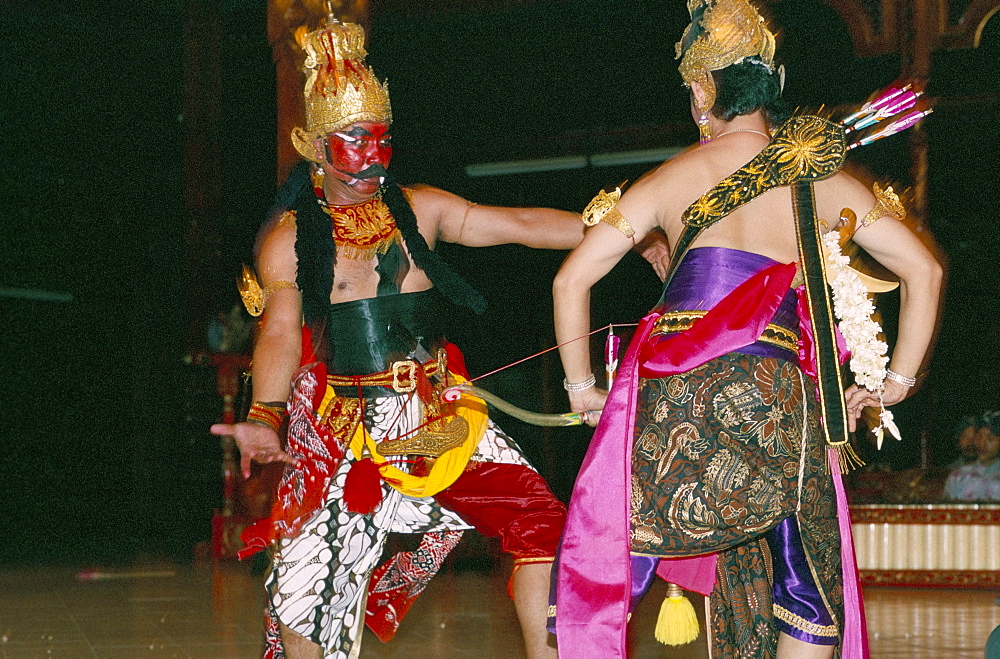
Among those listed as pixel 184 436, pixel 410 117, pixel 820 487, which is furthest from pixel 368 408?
pixel 184 436

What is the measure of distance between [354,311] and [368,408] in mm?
269

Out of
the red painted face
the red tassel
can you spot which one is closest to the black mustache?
the red painted face

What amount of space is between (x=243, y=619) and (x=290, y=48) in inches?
107

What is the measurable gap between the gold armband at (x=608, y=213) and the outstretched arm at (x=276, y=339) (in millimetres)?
1025

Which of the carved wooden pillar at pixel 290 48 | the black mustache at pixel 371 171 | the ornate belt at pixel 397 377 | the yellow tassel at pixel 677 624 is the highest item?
the carved wooden pillar at pixel 290 48

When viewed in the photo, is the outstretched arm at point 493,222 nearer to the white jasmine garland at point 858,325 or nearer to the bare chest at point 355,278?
the bare chest at point 355,278

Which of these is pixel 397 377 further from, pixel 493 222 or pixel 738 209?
pixel 738 209

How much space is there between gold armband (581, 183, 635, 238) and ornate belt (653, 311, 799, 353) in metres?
0.20

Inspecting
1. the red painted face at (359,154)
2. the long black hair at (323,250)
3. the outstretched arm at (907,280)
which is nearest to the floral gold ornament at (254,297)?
the long black hair at (323,250)

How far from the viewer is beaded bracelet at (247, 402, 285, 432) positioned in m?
2.98

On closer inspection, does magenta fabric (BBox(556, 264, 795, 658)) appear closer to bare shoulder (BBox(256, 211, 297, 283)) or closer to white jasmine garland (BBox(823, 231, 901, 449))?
white jasmine garland (BBox(823, 231, 901, 449))

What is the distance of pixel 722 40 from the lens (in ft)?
8.14

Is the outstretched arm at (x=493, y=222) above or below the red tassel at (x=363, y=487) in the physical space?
above

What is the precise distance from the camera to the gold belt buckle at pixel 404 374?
3.16 metres
